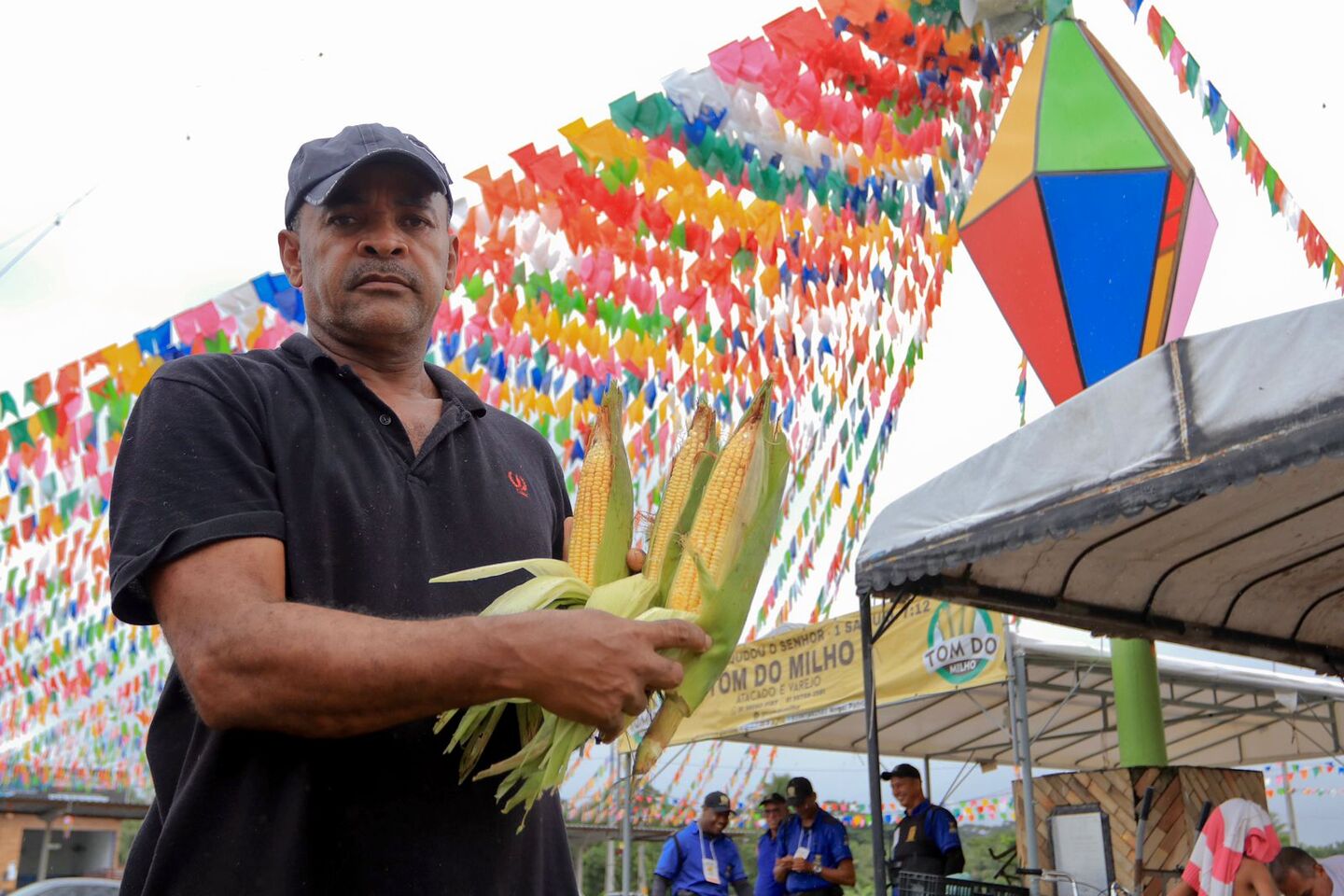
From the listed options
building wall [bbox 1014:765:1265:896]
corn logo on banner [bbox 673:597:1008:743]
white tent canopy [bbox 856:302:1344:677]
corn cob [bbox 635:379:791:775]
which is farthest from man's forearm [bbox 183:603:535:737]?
building wall [bbox 1014:765:1265:896]

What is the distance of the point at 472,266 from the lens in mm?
8039

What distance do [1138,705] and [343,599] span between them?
8.12 metres

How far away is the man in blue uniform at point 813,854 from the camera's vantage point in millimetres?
9289

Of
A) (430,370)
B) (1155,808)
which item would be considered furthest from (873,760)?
(430,370)

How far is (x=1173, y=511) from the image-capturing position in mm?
4984

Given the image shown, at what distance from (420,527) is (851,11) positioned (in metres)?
7.64

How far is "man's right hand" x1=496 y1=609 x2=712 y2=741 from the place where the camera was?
1.19 metres

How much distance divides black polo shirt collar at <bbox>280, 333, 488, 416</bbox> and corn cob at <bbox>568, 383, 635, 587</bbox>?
322mm

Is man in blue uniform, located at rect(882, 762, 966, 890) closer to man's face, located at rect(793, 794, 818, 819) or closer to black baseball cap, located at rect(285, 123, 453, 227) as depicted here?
man's face, located at rect(793, 794, 818, 819)

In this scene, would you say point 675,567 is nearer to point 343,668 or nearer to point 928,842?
point 343,668

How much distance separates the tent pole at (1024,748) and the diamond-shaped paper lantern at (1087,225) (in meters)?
2.01

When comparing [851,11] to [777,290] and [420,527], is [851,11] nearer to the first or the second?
[777,290]

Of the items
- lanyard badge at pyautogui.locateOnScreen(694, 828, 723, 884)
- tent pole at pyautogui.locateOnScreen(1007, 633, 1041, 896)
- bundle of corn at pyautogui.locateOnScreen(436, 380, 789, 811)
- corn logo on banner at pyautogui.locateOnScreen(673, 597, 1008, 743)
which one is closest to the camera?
bundle of corn at pyautogui.locateOnScreen(436, 380, 789, 811)

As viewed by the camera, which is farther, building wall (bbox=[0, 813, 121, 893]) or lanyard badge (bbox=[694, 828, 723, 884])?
building wall (bbox=[0, 813, 121, 893])
